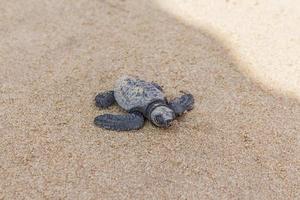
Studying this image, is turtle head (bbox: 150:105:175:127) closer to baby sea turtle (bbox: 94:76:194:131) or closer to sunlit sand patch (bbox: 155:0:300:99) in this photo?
baby sea turtle (bbox: 94:76:194:131)

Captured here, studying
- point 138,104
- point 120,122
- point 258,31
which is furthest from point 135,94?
point 258,31

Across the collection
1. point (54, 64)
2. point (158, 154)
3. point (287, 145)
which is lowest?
point (54, 64)

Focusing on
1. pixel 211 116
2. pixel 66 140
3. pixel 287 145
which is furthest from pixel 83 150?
pixel 287 145

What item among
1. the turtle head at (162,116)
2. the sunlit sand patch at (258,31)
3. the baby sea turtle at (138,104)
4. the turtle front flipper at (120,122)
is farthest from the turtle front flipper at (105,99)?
the sunlit sand patch at (258,31)

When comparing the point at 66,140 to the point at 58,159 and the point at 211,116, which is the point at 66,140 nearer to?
the point at 58,159

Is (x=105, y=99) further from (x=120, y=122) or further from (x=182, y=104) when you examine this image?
(x=182, y=104)

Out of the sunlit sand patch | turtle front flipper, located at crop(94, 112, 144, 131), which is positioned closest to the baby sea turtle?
turtle front flipper, located at crop(94, 112, 144, 131)
